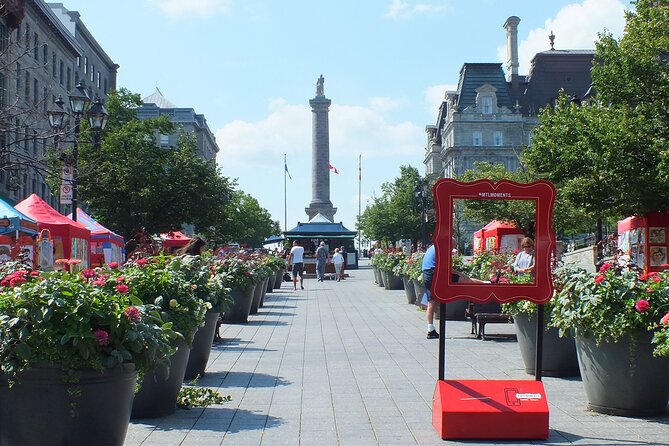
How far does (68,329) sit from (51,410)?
1.70 ft

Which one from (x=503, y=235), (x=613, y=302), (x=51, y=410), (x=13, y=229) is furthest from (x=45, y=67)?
(x=51, y=410)

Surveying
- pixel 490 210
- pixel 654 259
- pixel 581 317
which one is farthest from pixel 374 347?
pixel 490 210

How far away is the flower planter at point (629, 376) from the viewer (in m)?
8.05

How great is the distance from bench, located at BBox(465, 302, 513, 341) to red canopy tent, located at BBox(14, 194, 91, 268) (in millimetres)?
9133

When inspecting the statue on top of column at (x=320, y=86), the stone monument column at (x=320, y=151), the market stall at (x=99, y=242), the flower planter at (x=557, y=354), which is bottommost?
the flower planter at (x=557, y=354)

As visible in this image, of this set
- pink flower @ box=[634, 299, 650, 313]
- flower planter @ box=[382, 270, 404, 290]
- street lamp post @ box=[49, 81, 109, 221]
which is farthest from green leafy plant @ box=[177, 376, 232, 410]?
flower planter @ box=[382, 270, 404, 290]

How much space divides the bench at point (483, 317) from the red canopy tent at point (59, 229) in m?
9.13

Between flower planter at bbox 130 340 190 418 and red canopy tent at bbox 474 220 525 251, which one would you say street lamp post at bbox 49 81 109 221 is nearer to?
flower planter at bbox 130 340 190 418

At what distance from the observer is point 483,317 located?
49.5 feet

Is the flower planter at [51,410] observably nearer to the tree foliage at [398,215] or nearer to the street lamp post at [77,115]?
the street lamp post at [77,115]

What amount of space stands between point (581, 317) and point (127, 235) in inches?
1502

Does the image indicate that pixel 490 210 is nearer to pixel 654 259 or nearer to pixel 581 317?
pixel 654 259

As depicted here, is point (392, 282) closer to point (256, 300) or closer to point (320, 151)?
point (256, 300)

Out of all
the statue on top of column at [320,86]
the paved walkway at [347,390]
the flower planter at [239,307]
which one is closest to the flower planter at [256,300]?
the flower planter at [239,307]
